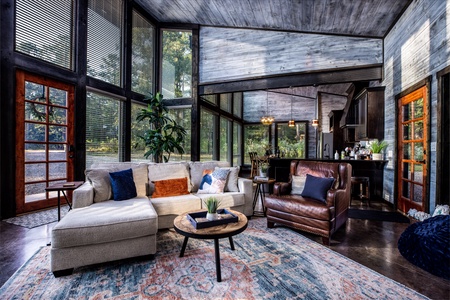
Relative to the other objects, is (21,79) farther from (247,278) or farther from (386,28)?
(386,28)

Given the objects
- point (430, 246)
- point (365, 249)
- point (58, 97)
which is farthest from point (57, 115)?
point (365, 249)

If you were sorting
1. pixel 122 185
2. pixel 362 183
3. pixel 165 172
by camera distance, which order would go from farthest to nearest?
1. pixel 362 183
2. pixel 165 172
3. pixel 122 185

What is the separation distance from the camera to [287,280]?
1.87 metres

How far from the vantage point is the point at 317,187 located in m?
3.01

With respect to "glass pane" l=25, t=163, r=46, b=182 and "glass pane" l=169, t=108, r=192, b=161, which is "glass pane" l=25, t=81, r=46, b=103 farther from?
"glass pane" l=169, t=108, r=192, b=161

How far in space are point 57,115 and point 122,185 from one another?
2.33 meters

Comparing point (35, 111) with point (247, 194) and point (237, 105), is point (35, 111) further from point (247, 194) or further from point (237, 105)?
point (237, 105)

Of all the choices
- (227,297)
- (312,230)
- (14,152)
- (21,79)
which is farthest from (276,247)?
(21,79)

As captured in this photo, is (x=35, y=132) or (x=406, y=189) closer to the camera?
(x=35, y=132)

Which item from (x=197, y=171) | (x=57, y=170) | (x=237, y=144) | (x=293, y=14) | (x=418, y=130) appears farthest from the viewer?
(x=237, y=144)

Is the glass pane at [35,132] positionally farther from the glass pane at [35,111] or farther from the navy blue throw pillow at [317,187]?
the navy blue throw pillow at [317,187]

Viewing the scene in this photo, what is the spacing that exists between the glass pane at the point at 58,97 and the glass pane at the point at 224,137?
16.8 ft

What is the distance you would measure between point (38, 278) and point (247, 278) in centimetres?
177

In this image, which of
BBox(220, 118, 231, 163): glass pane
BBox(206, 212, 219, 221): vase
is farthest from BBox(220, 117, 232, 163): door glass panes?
BBox(206, 212, 219, 221): vase
